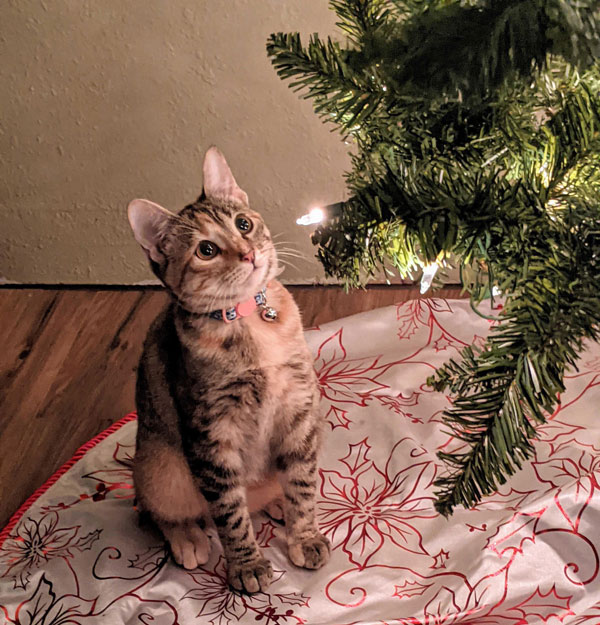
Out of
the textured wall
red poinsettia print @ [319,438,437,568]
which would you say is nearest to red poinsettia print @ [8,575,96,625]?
red poinsettia print @ [319,438,437,568]

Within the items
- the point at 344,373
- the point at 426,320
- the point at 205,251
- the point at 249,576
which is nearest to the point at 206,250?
the point at 205,251

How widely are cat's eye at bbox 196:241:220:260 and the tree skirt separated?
460 mm

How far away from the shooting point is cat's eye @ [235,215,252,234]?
0.89 meters

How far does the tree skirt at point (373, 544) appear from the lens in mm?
875

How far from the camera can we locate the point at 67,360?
167 cm

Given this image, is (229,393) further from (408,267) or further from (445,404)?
(445,404)

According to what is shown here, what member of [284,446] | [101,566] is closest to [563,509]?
[284,446]

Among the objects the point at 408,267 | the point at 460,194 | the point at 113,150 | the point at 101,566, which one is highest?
the point at 460,194

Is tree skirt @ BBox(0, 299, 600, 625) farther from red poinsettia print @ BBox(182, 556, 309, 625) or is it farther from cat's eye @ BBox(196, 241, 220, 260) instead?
cat's eye @ BBox(196, 241, 220, 260)

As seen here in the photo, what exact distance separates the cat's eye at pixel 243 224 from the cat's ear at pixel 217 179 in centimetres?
6

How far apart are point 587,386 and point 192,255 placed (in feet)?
2.47

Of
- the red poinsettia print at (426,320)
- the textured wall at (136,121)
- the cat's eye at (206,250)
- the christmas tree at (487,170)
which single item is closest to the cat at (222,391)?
the cat's eye at (206,250)

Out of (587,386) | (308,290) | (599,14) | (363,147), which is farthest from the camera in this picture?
(308,290)

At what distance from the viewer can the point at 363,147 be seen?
691 millimetres
